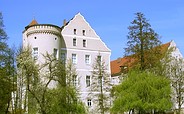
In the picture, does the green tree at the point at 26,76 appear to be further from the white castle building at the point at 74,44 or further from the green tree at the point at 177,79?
A: the green tree at the point at 177,79

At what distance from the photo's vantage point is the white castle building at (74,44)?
43.8 m

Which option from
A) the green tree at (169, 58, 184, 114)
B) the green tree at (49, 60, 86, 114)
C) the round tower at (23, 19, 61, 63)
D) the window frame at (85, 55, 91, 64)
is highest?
the round tower at (23, 19, 61, 63)

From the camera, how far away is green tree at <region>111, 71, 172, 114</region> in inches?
1220

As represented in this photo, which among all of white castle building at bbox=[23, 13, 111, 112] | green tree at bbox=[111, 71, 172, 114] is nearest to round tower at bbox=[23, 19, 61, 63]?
white castle building at bbox=[23, 13, 111, 112]

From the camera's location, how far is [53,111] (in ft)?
97.9

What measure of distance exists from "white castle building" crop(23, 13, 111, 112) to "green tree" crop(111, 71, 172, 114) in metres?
12.2

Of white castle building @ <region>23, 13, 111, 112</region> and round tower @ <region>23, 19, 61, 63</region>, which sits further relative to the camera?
white castle building @ <region>23, 13, 111, 112</region>

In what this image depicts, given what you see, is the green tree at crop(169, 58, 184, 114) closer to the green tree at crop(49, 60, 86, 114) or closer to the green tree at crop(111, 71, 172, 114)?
the green tree at crop(111, 71, 172, 114)

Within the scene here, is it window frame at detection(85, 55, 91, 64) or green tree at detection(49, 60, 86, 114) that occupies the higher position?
window frame at detection(85, 55, 91, 64)

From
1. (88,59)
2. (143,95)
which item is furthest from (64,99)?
(88,59)

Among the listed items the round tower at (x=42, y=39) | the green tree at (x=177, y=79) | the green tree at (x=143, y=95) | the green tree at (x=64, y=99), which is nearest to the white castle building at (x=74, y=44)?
the round tower at (x=42, y=39)

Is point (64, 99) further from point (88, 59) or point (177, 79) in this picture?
point (88, 59)

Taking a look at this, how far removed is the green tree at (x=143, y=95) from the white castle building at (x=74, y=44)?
40.1 ft

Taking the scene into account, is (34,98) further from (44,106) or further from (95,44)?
(95,44)
